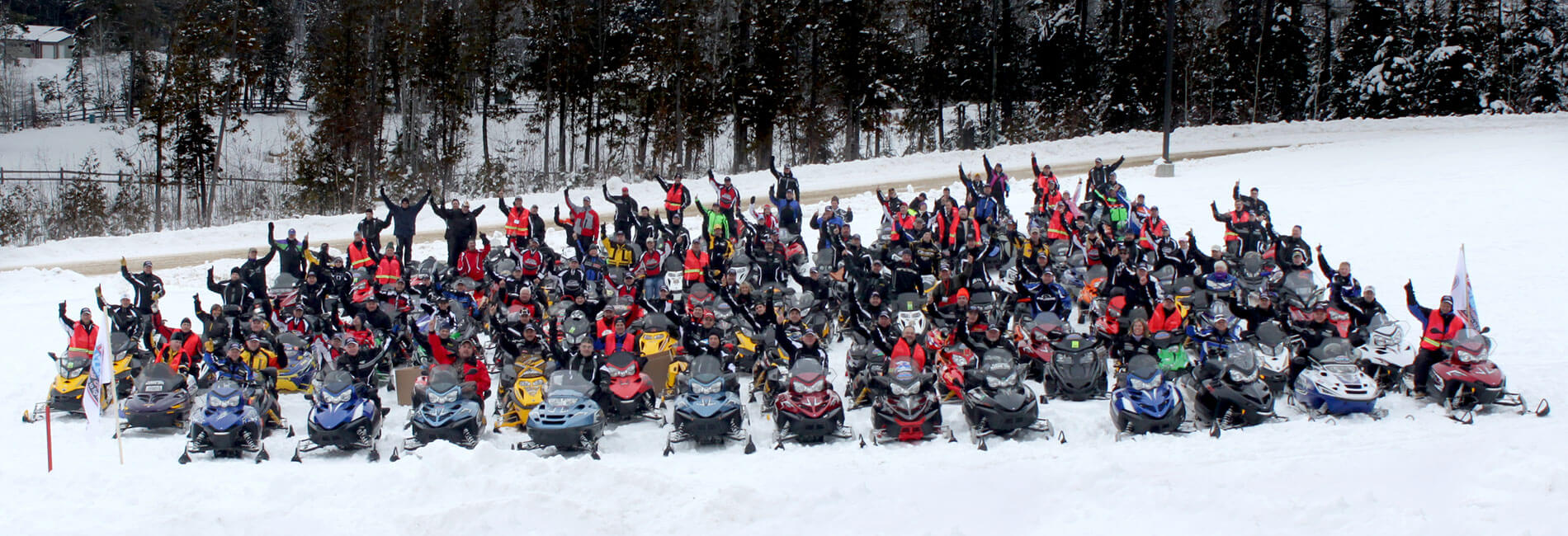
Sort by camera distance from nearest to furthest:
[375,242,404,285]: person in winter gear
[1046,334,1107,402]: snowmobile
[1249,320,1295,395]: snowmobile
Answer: [1249,320,1295,395]: snowmobile → [1046,334,1107,402]: snowmobile → [375,242,404,285]: person in winter gear

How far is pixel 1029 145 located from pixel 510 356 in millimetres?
24315

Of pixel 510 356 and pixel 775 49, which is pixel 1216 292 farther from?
pixel 775 49

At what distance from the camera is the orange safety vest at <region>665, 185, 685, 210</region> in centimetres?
2198

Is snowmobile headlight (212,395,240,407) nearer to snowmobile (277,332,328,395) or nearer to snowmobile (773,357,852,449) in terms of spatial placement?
snowmobile (277,332,328,395)

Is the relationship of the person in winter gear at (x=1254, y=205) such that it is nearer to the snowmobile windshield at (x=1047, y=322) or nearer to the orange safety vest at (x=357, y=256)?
the snowmobile windshield at (x=1047, y=322)

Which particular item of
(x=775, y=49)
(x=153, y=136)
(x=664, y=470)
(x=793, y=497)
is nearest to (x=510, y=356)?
(x=664, y=470)

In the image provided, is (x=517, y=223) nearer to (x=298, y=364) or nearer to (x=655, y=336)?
(x=298, y=364)

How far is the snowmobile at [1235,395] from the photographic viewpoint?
12727mm

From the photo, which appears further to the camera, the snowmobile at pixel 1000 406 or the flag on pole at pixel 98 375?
the snowmobile at pixel 1000 406

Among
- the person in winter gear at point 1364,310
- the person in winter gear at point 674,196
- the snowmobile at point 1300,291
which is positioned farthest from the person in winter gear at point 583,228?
the person in winter gear at point 1364,310

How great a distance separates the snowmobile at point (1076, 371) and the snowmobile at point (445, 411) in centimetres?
688

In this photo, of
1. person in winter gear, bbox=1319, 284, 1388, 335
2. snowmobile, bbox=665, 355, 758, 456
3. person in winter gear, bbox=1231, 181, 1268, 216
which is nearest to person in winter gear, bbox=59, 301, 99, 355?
snowmobile, bbox=665, 355, 758, 456

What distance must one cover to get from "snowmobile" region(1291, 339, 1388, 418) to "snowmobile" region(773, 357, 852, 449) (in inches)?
210

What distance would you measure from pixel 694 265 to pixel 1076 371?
6643mm
